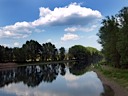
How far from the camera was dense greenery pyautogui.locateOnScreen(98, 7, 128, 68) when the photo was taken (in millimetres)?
52562

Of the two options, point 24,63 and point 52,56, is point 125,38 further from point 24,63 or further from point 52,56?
point 52,56

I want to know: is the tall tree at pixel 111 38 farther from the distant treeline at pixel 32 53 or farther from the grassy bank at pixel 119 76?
the distant treeline at pixel 32 53

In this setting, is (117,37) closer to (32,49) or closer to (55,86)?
(55,86)

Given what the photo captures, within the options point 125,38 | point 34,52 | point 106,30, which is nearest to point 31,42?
point 34,52

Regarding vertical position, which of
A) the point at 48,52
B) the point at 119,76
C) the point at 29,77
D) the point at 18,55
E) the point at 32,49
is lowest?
the point at 29,77

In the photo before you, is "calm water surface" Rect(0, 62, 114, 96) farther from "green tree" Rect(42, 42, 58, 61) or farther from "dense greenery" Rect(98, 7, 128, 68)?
"green tree" Rect(42, 42, 58, 61)

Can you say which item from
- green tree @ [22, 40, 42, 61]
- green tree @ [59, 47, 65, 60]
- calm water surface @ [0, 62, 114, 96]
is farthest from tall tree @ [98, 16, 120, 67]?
green tree @ [59, 47, 65, 60]

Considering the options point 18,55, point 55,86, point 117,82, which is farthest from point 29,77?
point 18,55

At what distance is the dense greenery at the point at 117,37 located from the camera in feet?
172

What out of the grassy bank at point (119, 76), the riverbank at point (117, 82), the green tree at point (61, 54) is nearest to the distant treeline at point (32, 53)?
the green tree at point (61, 54)

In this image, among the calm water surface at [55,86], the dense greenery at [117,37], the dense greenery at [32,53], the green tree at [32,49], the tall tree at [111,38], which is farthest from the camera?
the green tree at [32,49]

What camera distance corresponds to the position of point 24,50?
5423 inches

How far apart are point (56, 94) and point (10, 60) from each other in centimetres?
9941

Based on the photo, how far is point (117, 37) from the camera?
66.8 meters
